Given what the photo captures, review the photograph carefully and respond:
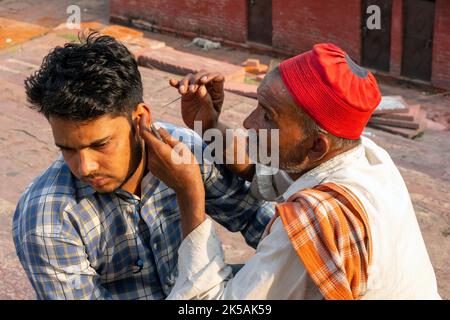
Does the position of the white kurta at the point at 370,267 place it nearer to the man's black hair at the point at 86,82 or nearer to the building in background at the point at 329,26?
the man's black hair at the point at 86,82

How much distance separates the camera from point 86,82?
2490 millimetres

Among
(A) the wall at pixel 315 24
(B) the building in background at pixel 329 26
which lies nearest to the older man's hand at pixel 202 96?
(B) the building in background at pixel 329 26

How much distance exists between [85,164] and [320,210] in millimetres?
758

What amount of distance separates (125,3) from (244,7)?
2.65 m

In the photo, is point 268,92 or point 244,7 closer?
point 268,92

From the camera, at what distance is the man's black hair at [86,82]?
2.46 metres

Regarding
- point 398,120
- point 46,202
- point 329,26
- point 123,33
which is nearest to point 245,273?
point 46,202

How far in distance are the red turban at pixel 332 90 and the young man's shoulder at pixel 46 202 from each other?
2.63 ft

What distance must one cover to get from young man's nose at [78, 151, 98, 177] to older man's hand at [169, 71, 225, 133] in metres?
0.44
